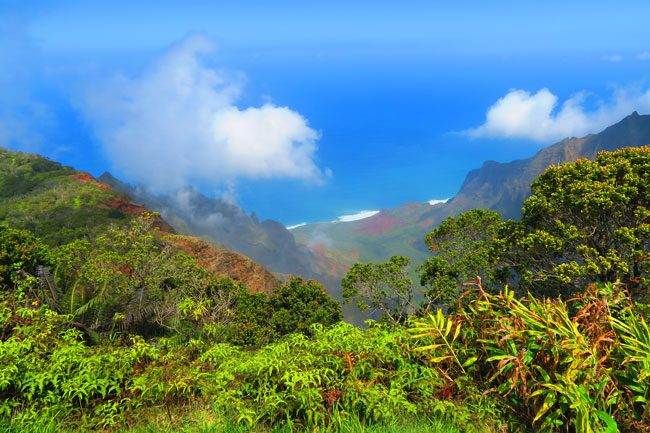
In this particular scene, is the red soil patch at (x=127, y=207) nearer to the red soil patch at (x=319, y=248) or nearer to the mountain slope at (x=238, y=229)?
the mountain slope at (x=238, y=229)

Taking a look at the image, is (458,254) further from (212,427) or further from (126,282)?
(212,427)

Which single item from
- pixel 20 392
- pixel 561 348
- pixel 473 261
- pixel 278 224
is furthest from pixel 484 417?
pixel 278 224

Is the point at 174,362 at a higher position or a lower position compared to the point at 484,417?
higher

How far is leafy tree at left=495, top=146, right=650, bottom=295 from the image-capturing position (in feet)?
42.8

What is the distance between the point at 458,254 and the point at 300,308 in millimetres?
7815

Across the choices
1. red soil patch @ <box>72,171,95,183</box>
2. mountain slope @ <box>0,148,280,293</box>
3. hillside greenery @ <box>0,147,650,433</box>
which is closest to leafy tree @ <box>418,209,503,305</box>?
hillside greenery @ <box>0,147,650,433</box>

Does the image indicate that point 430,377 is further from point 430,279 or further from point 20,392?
point 430,279

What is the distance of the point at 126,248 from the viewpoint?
20.8m

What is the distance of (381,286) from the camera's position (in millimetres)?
Answer: 18641

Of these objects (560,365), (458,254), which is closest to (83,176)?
(458,254)

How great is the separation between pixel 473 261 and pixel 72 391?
14960 mm

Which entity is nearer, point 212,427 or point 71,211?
point 212,427

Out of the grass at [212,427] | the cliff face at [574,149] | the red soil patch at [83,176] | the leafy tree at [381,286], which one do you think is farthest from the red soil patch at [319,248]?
the grass at [212,427]

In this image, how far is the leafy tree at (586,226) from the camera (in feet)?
42.8
